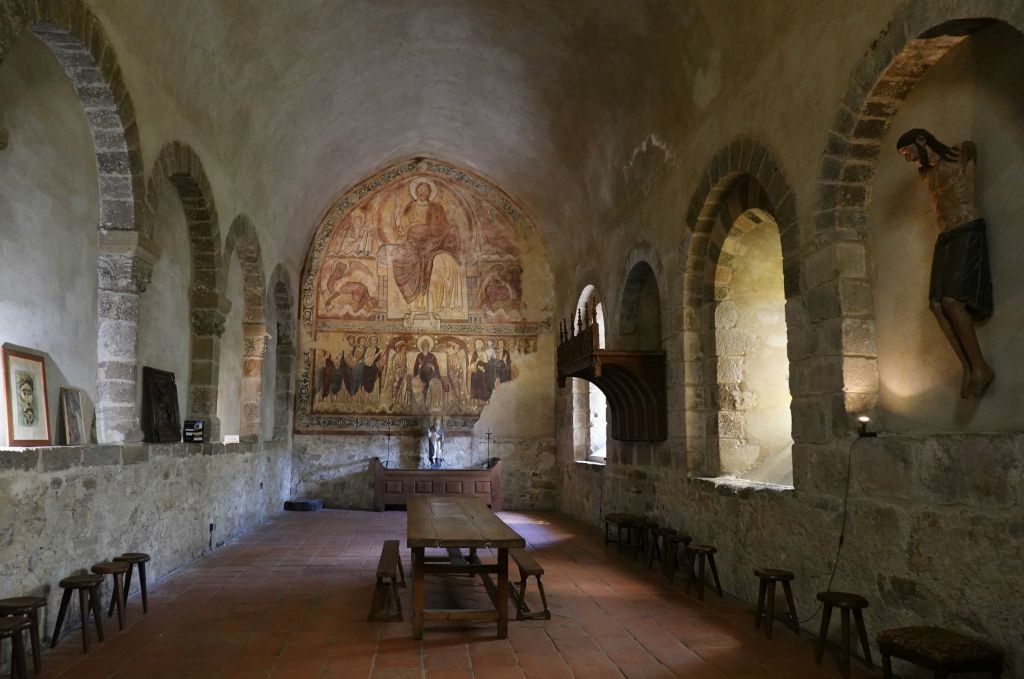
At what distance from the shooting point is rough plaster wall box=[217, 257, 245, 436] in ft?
29.9

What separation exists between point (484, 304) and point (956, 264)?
1028 cm

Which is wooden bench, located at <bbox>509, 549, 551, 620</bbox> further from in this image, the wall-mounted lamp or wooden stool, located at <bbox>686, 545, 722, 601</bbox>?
the wall-mounted lamp

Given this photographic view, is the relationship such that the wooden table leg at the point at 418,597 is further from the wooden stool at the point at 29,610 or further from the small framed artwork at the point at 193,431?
the small framed artwork at the point at 193,431

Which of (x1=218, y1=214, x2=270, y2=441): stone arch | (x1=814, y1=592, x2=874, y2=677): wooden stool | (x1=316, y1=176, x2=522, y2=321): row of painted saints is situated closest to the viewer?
(x1=814, y1=592, x2=874, y2=677): wooden stool

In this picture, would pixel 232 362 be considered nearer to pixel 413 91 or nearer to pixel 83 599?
pixel 413 91

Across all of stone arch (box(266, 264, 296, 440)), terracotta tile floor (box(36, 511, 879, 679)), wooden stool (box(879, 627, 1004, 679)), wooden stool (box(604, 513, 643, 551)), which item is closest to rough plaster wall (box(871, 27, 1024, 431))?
wooden stool (box(879, 627, 1004, 679))

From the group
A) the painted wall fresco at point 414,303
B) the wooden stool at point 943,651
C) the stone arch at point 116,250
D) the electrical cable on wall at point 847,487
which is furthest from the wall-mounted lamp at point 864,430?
the painted wall fresco at point 414,303

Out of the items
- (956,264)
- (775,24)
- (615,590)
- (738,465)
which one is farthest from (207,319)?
(956,264)

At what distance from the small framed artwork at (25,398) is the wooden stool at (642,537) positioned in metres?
5.26

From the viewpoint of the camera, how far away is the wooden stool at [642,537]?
7628mm

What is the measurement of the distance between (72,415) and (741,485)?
16.4 ft

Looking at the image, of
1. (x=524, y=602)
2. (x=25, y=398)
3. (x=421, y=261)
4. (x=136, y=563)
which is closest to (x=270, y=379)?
(x=421, y=261)

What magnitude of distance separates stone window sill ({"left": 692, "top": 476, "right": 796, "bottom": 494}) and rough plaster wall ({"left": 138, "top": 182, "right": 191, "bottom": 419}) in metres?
4.92

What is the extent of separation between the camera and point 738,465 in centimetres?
679
